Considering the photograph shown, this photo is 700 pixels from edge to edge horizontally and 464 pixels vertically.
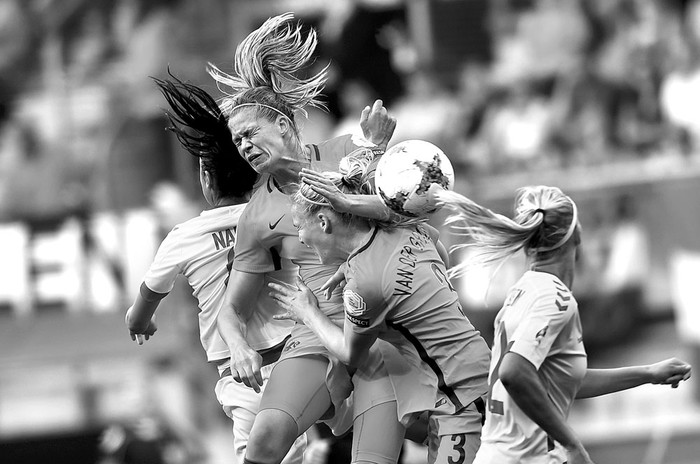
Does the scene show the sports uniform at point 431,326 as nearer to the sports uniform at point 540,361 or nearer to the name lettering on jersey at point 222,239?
the sports uniform at point 540,361

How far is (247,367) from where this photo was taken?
4.96 meters

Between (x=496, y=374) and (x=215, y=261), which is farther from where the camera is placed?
(x=215, y=261)

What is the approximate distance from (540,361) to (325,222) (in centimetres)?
99

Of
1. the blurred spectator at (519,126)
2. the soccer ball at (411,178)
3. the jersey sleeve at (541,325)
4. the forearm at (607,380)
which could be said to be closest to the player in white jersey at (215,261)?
the soccer ball at (411,178)

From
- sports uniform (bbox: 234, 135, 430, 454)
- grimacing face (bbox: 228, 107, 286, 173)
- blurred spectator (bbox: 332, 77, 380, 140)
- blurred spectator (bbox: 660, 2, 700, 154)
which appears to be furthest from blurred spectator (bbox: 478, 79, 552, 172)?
grimacing face (bbox: 228, 107, 286, 173)

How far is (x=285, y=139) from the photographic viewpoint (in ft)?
17.3

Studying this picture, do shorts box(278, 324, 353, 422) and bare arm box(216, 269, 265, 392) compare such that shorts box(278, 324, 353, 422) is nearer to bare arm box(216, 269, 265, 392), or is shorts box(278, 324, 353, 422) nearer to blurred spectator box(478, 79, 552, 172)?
bare arm box(216, 269, 265, 392)

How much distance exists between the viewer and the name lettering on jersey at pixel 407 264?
15.2ft

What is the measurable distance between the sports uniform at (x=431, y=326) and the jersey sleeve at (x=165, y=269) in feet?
4.09

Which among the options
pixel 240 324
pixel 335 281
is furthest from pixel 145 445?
pixel 335 281

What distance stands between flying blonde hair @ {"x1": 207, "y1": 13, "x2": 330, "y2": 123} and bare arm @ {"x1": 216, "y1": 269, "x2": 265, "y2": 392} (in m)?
0.71

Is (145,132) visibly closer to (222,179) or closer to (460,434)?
(222,179)

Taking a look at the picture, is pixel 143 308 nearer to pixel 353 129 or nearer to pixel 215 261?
pixel 215 261

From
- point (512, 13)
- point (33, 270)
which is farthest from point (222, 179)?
point (512, 13)
